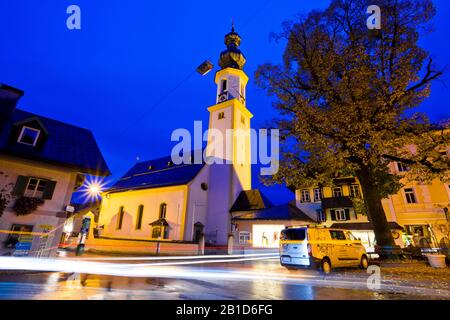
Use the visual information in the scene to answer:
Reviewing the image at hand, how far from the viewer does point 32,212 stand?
12836 millimetres

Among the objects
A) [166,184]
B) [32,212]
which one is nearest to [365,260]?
[32,212]

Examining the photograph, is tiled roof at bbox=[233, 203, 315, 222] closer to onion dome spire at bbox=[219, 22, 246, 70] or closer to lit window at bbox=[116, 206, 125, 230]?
lit window at bbox=[116, 206, 125, 230]

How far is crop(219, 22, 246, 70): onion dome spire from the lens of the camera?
34844mm

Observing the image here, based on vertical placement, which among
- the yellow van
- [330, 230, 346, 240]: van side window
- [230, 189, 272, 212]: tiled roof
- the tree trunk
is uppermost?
[230, 189, 272, 212]: tiled roof

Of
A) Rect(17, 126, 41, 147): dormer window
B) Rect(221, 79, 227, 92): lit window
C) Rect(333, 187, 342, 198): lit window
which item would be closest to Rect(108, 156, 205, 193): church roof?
Rect(221, 79, 227, 92): lit window

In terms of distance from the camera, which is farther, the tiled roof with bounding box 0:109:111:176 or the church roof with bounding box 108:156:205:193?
the church roof with bounding box 108:156:205:193

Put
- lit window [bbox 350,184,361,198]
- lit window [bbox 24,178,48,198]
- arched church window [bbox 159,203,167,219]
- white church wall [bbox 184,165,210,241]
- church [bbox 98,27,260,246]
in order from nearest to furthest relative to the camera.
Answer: lit window [bbox 24,178,48,198]
white church wall [bbox 184,165,210,241]
church [bbox 98,27,260,246]
arched church window [bbox 159,203,167,219]
lit window [bbox 350,184,361,198]

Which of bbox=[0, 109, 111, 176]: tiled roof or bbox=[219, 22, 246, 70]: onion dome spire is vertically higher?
bbox=[219, 22, 246, 70]: onion dome spire

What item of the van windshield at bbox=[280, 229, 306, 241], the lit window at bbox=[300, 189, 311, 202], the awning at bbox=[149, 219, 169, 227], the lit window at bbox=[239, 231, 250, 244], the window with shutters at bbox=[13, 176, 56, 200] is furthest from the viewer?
the lit window at bbox=[300, 189, 311, 202]

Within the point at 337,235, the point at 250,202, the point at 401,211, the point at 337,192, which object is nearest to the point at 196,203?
the point at 250,202

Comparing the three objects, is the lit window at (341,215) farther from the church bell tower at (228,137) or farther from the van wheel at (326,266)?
the van wheel at (326,266)

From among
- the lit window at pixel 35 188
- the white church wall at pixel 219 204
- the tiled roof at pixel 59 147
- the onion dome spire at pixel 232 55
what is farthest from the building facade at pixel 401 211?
the lit window at pixel 35 188

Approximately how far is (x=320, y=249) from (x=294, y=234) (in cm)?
124
